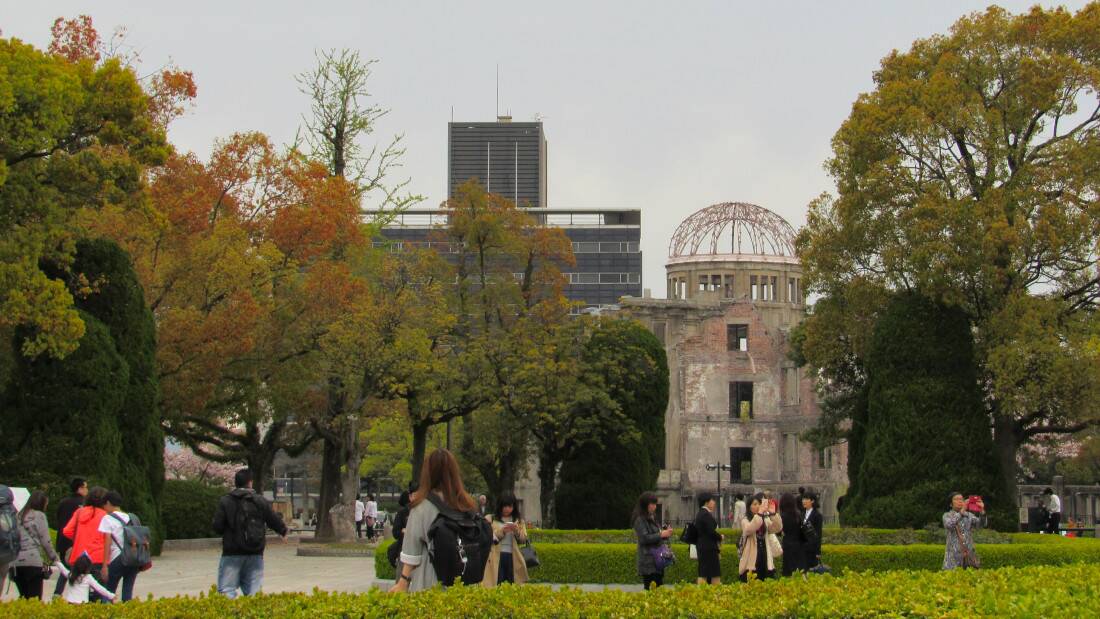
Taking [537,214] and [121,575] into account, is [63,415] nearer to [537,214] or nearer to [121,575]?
[121,575]

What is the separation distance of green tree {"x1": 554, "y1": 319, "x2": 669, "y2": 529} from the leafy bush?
8981 millimetres

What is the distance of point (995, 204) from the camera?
99.6 ft

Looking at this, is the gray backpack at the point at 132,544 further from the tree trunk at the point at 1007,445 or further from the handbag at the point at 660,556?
the tree trunk at the point at 1007,445

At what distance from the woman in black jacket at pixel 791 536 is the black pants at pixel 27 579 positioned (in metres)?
7.86

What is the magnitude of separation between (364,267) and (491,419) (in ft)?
18.8

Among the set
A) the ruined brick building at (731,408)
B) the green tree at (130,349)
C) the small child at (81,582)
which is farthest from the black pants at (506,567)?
the ruined brick building at (731,408)

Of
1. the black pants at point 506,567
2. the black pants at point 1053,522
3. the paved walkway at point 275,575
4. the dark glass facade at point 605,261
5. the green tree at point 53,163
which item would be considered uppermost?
the dark glass facade at point 605,261

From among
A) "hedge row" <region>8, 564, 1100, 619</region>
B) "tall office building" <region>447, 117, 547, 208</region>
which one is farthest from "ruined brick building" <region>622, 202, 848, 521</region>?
"tall office building" <region>447, 117, 547, 208</region>

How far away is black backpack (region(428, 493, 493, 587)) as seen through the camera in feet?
32.7

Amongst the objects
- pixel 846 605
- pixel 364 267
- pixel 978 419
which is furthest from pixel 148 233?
pixel 846 605

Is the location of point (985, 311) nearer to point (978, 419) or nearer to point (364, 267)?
point (978, 419)

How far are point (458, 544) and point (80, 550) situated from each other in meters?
5.00

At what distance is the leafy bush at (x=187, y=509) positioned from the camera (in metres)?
35.2

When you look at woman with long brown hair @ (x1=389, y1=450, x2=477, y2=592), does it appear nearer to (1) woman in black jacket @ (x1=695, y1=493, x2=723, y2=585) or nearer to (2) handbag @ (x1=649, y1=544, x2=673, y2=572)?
(2) handbag @ (x1=649, y1=544, x2=673, y2=572)
